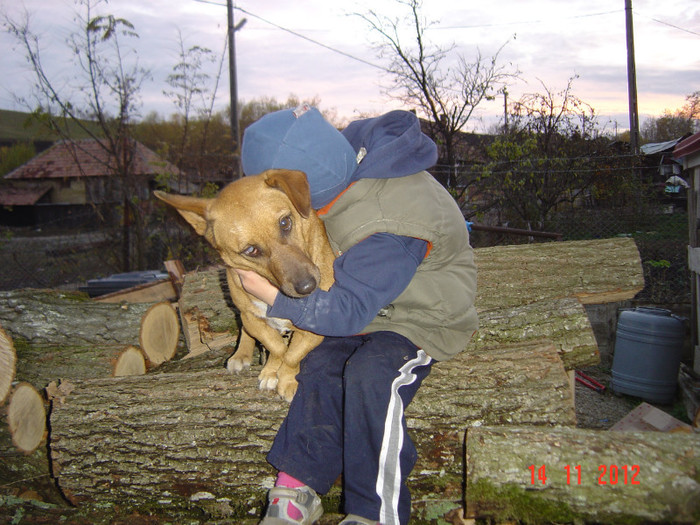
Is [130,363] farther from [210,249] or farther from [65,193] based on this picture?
[65,193]

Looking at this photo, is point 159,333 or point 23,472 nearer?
point 23,472

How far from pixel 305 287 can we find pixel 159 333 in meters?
2.96

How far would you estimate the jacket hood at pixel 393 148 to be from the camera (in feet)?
8.39

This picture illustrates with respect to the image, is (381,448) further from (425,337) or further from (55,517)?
(55,517)

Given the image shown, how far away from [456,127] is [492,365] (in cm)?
918

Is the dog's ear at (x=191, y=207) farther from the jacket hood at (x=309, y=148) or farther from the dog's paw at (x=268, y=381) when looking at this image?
the dog's paw at (x=268, y=381)

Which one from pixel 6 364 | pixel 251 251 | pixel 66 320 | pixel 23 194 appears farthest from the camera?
pixel 23 194

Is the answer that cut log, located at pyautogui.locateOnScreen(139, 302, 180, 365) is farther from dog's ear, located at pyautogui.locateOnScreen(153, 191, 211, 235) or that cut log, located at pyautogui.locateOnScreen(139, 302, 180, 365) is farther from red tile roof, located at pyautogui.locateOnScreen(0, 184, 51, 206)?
red tile roof, located at pyautogui.locateOnScreen(0, 184, 51, 206)

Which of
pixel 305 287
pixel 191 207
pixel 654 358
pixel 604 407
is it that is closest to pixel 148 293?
pixel 191 207

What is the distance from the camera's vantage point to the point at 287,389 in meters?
2.90

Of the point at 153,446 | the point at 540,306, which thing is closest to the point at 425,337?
the point at 540,306

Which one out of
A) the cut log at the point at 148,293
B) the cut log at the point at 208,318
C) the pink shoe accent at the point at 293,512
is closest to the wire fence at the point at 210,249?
the cut log at the point at 148,293

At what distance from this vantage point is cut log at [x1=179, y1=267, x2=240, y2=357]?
14.8 feet

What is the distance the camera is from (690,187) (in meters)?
6.85
